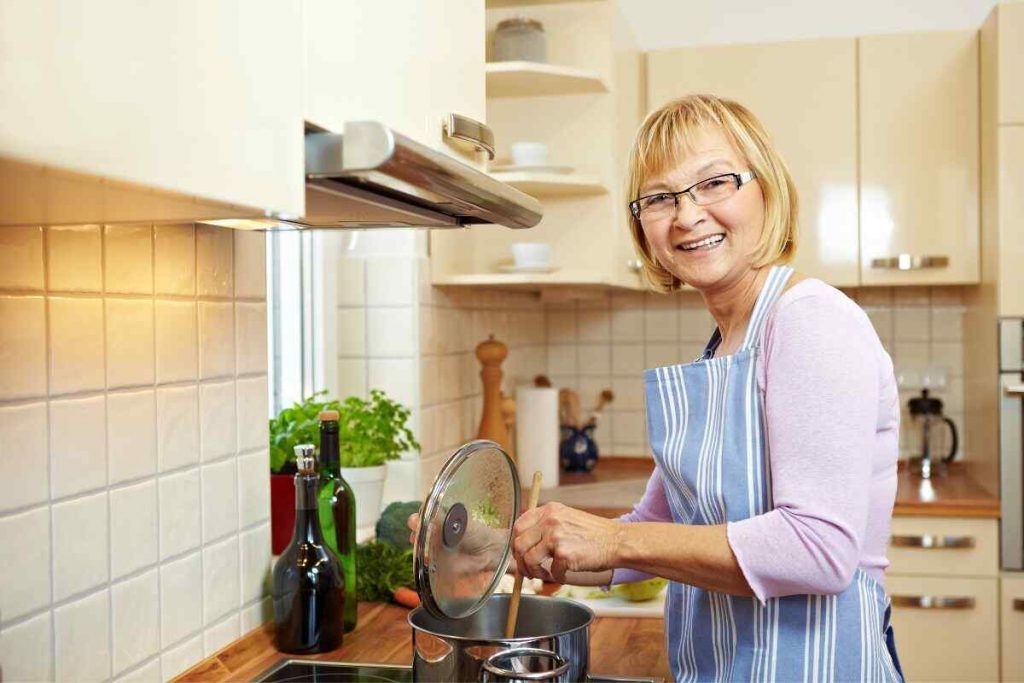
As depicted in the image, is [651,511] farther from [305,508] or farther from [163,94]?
[163,94]

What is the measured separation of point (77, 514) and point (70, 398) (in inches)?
5.0

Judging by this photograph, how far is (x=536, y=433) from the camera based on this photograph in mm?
3119

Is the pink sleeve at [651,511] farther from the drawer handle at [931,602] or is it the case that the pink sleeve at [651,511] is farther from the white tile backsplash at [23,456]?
the drawer handle at [931,602]

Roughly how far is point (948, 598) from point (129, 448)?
89.4 inches

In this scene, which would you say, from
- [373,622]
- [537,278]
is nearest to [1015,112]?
[537,278]

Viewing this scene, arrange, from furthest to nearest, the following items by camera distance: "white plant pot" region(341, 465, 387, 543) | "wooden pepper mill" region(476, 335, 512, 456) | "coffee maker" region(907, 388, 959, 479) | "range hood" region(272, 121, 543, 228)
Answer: "coffee maker" region(907, 388, 959, 479)
"wooden pepper mill" region(476, 335, 512, 456)
"white plant pot" region(341, 465, 387, 543)
"range hood" region(272, 121, 543, 228)

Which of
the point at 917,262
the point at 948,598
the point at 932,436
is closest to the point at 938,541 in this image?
the point at 948,598

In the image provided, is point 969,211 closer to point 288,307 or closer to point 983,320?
point 983,320

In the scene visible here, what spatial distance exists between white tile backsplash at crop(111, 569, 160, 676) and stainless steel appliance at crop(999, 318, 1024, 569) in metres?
2.24

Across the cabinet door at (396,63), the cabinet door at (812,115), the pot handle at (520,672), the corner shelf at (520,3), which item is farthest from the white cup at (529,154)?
the pot handle at (520,672)

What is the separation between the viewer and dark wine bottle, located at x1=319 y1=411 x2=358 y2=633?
1610 mm

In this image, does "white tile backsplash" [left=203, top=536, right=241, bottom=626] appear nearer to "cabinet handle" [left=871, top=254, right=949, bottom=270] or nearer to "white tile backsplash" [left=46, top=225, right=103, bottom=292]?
"white tile backsplash" [left=46, top=225, right=103, bottom=292]

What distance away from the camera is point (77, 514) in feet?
3.90

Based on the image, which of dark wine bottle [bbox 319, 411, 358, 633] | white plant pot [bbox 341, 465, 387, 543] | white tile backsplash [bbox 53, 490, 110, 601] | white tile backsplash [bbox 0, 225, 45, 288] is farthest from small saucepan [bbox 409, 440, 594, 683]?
white plant pot [bbox 341, 465, 387, 543]
